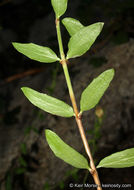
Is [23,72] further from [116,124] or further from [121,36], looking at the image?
[116,124]

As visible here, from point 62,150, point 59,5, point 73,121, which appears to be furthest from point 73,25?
point 73,121

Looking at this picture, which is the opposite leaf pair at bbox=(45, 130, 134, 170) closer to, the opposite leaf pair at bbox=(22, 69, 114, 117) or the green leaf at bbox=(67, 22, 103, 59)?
the opposite leaf pair at bbox=(22, 69, 114, 117)

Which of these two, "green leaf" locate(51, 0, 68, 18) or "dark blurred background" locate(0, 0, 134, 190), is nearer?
"green leaf" locate(51, 0, 68, 18)

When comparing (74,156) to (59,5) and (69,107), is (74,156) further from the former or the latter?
(59,5)

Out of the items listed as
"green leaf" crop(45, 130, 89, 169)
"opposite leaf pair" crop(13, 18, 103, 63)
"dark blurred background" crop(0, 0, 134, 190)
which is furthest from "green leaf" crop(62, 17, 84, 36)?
"dark blurred background" crop(0, 0, 134, 190)

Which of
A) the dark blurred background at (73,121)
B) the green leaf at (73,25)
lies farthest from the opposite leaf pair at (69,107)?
the dark blurred background at (73,121)

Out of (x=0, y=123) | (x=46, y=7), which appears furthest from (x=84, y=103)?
(x=46, y=7)
